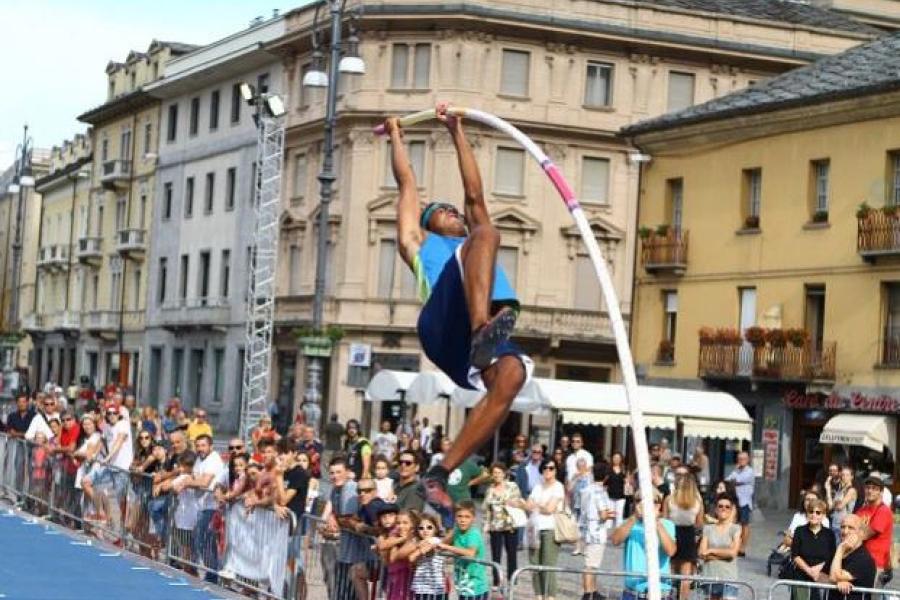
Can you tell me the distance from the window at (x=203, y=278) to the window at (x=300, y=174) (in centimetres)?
875

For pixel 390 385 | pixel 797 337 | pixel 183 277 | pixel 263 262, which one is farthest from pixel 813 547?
pixel 183 277

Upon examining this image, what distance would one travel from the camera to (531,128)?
218ft

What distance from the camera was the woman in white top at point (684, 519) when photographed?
69.0 feet

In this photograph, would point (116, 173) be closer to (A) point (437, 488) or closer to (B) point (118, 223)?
(B) point (118, 223)

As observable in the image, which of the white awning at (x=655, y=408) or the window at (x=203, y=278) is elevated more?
the window at (x=203, y=278)

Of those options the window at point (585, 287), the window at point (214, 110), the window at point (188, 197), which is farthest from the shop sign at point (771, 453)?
the window at point (188, 197)

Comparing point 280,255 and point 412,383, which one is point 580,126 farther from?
point 412,383

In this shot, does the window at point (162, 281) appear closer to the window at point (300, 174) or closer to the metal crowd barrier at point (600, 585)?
the window at point (300, 174)

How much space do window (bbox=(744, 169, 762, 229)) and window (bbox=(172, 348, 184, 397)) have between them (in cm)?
3824

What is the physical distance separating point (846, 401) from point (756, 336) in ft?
10.7

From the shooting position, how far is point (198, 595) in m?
21.0

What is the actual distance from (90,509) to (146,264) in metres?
59.5

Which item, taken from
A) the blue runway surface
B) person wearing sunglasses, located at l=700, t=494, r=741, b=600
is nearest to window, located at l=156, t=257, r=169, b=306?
the blue runway surface

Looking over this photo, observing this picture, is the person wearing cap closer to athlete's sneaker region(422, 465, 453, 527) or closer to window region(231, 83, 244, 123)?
athlete's sneaker region(422, 465, 453, 527)
